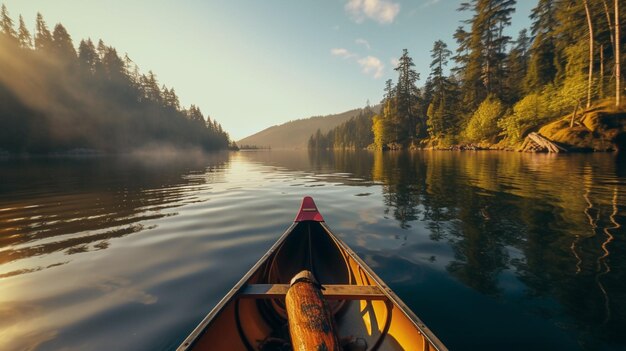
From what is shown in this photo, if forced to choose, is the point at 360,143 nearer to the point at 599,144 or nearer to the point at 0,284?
the point at 599,144

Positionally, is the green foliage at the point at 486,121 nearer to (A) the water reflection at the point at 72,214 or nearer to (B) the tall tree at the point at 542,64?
(B) the tall tree at the point at 542,64

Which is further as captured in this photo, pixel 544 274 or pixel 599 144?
pixel 599 144

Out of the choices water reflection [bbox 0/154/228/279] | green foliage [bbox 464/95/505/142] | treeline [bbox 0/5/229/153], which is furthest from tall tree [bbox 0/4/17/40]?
green foliage [bbox 464/95/505/142]

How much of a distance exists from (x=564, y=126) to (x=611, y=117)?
4.38m

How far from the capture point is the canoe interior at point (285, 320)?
280 cm

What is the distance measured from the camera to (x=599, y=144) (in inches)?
1238

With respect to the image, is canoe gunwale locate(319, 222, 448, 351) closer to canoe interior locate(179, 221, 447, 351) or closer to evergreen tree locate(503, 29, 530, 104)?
canoe interior locate(179, 221, 447, 351)

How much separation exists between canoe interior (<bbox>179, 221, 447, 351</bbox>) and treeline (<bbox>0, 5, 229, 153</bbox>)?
75.3 metres

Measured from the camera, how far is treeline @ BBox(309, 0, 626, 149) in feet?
119

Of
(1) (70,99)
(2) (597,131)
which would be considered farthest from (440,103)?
(1) (70,99)

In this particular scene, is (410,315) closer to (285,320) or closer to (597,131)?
(285,320)

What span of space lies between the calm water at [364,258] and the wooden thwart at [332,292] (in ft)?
3.69

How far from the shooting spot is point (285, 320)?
168 inches

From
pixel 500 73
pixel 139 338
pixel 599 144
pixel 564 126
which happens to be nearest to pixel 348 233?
pixel 139 338
